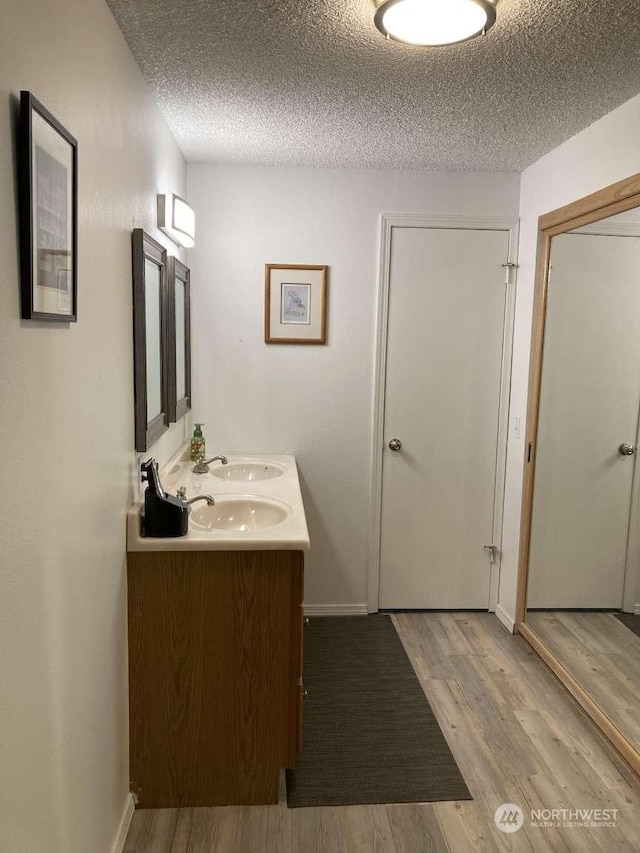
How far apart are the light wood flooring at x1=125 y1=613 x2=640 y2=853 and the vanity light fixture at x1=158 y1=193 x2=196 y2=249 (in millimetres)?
2078

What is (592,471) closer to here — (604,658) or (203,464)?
(604,658)

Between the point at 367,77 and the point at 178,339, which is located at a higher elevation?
the point at 367,77

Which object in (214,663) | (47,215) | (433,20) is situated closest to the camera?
(47,215)

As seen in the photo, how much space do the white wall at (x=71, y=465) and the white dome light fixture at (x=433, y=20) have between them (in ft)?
2.41

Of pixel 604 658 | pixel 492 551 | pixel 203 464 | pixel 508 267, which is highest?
pixel 508 267

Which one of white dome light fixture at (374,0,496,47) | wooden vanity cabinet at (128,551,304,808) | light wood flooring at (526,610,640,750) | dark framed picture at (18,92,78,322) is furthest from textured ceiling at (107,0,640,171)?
light wood flooring at (526,610,640,750)

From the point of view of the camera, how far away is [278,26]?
180cm

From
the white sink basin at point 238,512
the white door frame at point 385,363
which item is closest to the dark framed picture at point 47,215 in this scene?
the white sink basin at point 238,512

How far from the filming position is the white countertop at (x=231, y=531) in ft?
6.70

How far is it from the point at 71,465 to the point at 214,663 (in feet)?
3.21

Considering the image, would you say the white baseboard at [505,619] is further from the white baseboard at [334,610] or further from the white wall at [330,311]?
the white wall at [330,311]

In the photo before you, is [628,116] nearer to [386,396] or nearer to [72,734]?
[386,396]

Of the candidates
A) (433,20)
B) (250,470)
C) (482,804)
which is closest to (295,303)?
(250,470)

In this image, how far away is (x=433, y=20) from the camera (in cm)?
166
